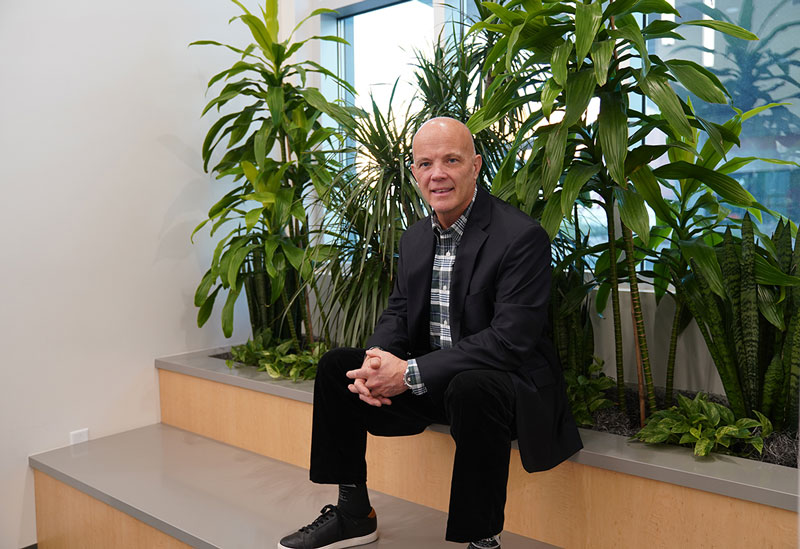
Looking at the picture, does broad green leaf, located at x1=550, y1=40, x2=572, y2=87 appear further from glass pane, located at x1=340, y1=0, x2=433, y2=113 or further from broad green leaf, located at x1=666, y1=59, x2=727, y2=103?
glass pane, located at x1=340, y1=0, x2=433, y2=113

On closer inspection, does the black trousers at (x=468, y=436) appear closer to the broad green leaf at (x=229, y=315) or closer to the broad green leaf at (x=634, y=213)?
the broad green leaf at (x=634, y=213)

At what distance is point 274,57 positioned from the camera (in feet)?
9.83

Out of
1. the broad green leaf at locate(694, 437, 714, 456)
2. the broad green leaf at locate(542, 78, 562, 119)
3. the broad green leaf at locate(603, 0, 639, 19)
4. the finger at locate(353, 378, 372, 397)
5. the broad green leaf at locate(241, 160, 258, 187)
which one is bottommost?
the broad green leaf at locate(694, 437, 714, 456)

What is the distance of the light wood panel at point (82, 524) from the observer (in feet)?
7.68

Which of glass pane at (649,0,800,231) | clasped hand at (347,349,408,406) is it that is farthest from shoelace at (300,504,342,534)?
glass pane at (649,0,800,231)

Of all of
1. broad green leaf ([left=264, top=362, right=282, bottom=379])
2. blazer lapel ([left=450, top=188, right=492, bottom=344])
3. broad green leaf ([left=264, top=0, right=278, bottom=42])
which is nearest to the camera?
blazer lapel ([left=450, top=188, right=492, bottom=344])

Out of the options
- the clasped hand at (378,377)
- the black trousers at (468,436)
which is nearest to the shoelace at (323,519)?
the black trousers at (468,436)

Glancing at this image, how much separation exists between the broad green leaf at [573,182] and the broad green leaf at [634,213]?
95 mm

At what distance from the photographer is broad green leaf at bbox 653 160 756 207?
1.86m

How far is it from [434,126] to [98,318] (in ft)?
6.29

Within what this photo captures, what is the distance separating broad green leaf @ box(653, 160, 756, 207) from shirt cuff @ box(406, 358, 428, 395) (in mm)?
905

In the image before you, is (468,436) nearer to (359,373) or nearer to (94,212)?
(359,373)

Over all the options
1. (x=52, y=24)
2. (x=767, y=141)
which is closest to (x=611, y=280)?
(x=767, y=141)

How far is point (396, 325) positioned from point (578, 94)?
868mm
